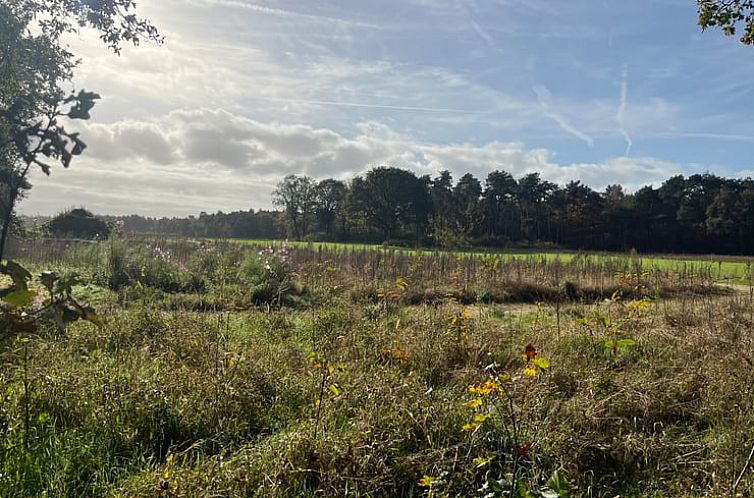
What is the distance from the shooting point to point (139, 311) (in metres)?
5.78

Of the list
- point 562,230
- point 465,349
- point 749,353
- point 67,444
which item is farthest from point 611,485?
point 562,230

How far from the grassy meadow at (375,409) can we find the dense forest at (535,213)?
107 ft

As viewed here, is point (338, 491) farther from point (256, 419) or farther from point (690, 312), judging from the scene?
point (690, 312)

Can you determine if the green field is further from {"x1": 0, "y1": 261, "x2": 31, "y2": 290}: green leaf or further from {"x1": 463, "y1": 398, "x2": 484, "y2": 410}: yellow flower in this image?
{"x1": 0, "y1": 261, "x2": 31, "y2": 290}: green leaf

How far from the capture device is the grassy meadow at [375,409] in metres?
2.69

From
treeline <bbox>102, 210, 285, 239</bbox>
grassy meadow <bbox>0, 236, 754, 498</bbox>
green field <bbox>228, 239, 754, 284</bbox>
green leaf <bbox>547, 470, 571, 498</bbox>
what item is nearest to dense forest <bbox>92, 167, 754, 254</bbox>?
treeline <bbox>102, 210, 285, 239</bbox>

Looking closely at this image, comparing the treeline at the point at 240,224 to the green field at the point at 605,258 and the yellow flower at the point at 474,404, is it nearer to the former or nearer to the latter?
the green field at the point at 605,258

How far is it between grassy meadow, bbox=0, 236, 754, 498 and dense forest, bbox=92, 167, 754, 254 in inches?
1284

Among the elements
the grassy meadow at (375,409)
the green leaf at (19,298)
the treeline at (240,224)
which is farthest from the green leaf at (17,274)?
the treeline at (240,224)

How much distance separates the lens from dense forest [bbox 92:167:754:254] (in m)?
39.9

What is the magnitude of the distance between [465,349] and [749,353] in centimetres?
256

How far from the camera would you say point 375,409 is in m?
3.24

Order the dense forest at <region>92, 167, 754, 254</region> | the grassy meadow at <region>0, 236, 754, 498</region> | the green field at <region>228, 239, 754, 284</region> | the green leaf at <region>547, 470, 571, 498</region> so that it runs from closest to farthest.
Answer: the green leaf at <region>547, 470, 571, 498</region> → the grassy meadow at <region>0, 236, 754, 498</region> → the green field at <region>228, 239, 754, 284</region> → the dense forest at <region>92, 167, 754, 254</region>

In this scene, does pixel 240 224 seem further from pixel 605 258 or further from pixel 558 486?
pixel 558 486
